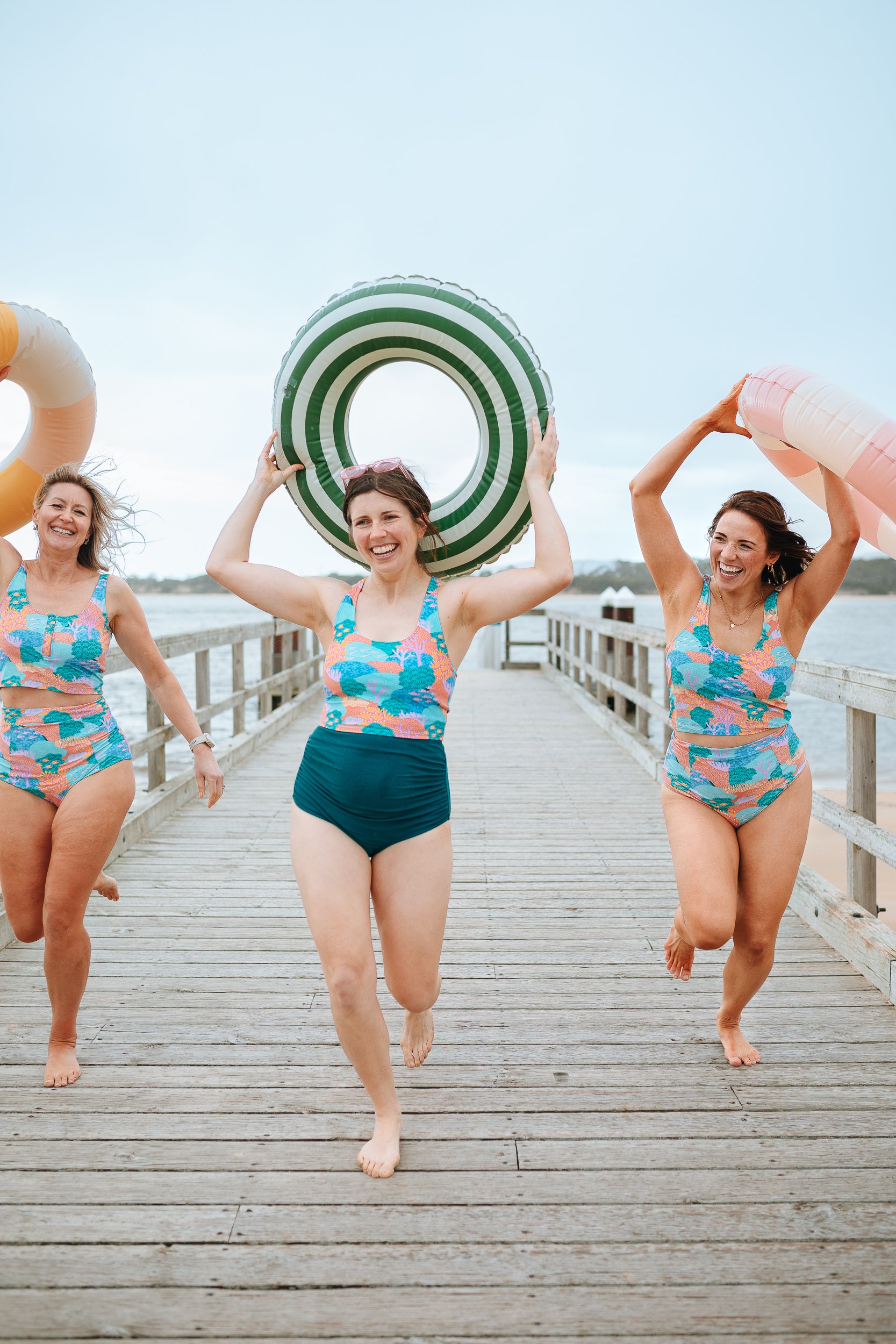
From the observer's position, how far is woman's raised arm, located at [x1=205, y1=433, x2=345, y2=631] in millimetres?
2045

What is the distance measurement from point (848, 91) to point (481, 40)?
4330 millimetres

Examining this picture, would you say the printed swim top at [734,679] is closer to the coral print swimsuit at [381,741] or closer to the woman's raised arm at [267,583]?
A: the coral print swimsuit at [381,741]

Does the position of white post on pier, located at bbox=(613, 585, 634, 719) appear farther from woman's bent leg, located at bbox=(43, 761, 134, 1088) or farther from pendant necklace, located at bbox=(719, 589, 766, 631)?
woman's bent leg, located at bbox=(43, 761, 134, 1088)

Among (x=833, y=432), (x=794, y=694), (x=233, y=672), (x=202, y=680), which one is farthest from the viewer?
(x=794, y=694)

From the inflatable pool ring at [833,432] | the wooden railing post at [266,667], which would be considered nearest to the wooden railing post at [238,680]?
the wooden railing post at [266,667]

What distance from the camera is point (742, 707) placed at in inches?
87.3

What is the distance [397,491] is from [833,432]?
0.95 m

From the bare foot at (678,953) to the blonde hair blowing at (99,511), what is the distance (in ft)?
6.10

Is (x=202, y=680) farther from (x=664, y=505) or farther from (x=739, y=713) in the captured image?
(x=739, y=713)

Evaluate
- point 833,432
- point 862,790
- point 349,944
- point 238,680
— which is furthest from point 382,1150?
point 238,680

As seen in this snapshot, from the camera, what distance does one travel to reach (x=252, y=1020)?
259 centimetres

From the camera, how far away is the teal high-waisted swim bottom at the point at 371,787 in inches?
72.4

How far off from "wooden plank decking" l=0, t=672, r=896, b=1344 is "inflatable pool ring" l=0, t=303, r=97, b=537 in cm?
157

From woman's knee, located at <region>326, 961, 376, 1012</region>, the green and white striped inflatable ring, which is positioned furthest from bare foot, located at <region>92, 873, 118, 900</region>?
the green and white striped inflatable ring
